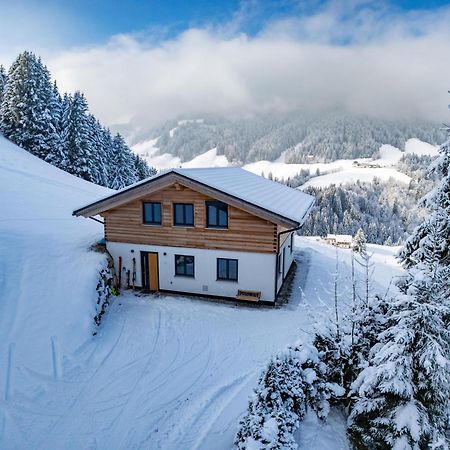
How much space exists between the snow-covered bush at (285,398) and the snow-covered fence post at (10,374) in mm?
7013

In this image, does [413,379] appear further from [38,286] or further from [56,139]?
[56,139]

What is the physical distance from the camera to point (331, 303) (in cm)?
1764

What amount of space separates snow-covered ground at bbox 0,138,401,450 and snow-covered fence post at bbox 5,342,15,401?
0.03 m

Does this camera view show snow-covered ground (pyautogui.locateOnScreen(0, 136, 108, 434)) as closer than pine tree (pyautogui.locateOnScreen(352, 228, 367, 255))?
No

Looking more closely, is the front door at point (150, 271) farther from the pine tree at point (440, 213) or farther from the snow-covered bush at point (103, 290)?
the pine tree at point (440, 213)

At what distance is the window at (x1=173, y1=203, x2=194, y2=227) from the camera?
18.1 metres

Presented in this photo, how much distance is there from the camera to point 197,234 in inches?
711

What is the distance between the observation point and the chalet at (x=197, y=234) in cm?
1705

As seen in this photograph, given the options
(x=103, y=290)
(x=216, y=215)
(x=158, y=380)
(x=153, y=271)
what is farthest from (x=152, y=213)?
(x=158, y=380)

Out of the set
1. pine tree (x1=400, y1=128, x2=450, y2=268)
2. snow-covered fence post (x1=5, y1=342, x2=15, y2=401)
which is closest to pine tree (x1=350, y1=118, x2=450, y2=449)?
pine tree (x1=400, y1=128, x2=450, y2=268)

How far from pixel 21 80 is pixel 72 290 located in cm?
4234

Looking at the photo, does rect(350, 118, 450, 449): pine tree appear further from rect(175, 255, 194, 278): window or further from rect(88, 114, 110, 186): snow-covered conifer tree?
rect(88, 114, 110, 186): snow-covered conifer tree

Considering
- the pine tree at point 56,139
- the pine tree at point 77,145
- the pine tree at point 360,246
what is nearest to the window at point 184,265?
Answer: the pine tree at point 360,246

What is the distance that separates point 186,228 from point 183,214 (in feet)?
2.38
